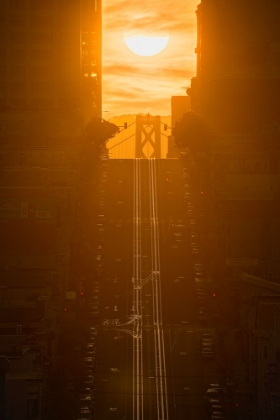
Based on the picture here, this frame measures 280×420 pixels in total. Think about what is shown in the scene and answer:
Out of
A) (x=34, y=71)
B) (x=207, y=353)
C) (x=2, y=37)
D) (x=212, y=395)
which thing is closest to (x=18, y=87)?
(x=34, y=71)

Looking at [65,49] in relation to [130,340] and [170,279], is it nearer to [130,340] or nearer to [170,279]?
[170,279]

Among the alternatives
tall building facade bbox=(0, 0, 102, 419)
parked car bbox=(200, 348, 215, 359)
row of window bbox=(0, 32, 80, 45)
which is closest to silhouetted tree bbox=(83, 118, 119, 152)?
tall building facade bbox=(0, 0, 102, 419)

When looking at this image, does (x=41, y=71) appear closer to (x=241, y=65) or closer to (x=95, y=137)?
(x=95, y=137)

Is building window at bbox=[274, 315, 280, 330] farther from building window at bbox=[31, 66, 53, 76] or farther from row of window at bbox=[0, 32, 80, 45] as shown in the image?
row of window at bbox=[0, 32, 80, 45]

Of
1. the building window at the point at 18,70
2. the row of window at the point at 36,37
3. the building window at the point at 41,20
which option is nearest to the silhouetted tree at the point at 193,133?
the row of window at the point at 36,37

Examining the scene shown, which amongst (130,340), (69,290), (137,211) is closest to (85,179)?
(137,211)
